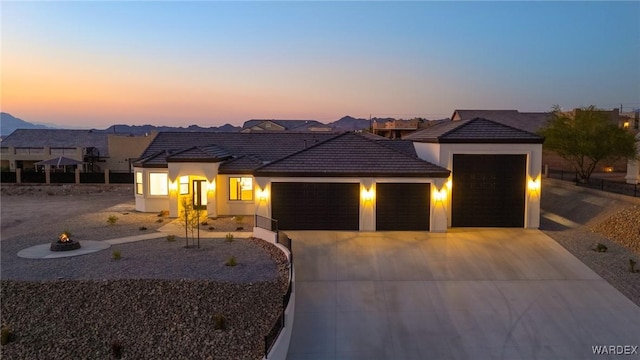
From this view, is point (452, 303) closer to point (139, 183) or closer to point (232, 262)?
point (232, 262)

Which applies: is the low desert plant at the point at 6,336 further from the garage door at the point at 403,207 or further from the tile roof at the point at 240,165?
the garage door at the point at 403,207

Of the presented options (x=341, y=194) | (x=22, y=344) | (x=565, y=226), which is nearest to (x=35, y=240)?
(x=22, y=344)

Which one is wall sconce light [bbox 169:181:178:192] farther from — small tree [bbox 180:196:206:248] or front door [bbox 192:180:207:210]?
small tree [bbox 180:196:206:248]

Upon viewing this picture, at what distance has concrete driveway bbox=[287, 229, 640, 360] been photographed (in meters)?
13.3

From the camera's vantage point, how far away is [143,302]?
1452cm

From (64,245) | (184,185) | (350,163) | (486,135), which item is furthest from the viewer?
(184,185)

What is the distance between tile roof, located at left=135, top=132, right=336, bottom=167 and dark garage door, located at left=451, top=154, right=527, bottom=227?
10988 mm

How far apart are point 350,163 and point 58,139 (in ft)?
140

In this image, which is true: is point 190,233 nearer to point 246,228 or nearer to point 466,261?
point 246,228

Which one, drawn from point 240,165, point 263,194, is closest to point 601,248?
point 263,194

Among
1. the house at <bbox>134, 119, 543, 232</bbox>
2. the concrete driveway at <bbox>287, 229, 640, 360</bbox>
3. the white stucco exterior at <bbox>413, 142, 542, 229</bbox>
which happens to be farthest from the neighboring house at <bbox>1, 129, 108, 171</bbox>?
the concrete driveway at <bbox>287, 229, 640, 360</bbox>

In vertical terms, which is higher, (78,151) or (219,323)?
(78,151)

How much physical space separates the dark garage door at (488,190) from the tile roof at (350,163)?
1.73m

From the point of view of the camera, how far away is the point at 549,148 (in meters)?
32.8
